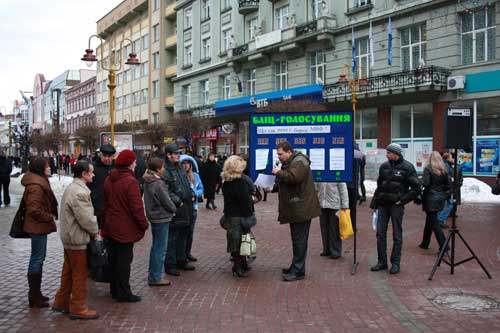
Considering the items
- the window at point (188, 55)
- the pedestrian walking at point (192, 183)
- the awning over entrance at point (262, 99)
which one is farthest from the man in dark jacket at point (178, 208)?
the window at point (188, 55)

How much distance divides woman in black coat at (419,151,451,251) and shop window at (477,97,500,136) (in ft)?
52.2

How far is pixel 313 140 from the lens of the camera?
7992mm

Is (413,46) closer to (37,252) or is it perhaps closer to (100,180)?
(100,180)

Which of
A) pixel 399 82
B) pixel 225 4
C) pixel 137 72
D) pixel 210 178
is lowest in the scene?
pixel 210 178

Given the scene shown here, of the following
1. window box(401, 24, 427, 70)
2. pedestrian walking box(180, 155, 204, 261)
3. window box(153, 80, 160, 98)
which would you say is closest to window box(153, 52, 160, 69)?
window box(153, 80, 160, 98)

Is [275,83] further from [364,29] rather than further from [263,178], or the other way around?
[263,178]

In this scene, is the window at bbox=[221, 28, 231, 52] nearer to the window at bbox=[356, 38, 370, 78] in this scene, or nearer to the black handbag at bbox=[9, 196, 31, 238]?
the window at bbox=[356, 38, 370, 78]

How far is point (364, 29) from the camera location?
28.6 metres

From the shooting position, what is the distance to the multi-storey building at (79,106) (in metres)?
74.2

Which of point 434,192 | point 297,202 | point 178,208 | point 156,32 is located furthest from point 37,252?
point 156,32

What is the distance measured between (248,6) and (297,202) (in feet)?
105

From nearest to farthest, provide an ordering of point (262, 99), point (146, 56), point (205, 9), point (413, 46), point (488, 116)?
point (488, 116) < point (413, 46) < point (262, 99) < point (205, 9) < point (146, 56)

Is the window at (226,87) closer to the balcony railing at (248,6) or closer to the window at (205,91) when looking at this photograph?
the window at (205,91)

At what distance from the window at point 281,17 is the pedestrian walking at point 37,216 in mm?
29979
